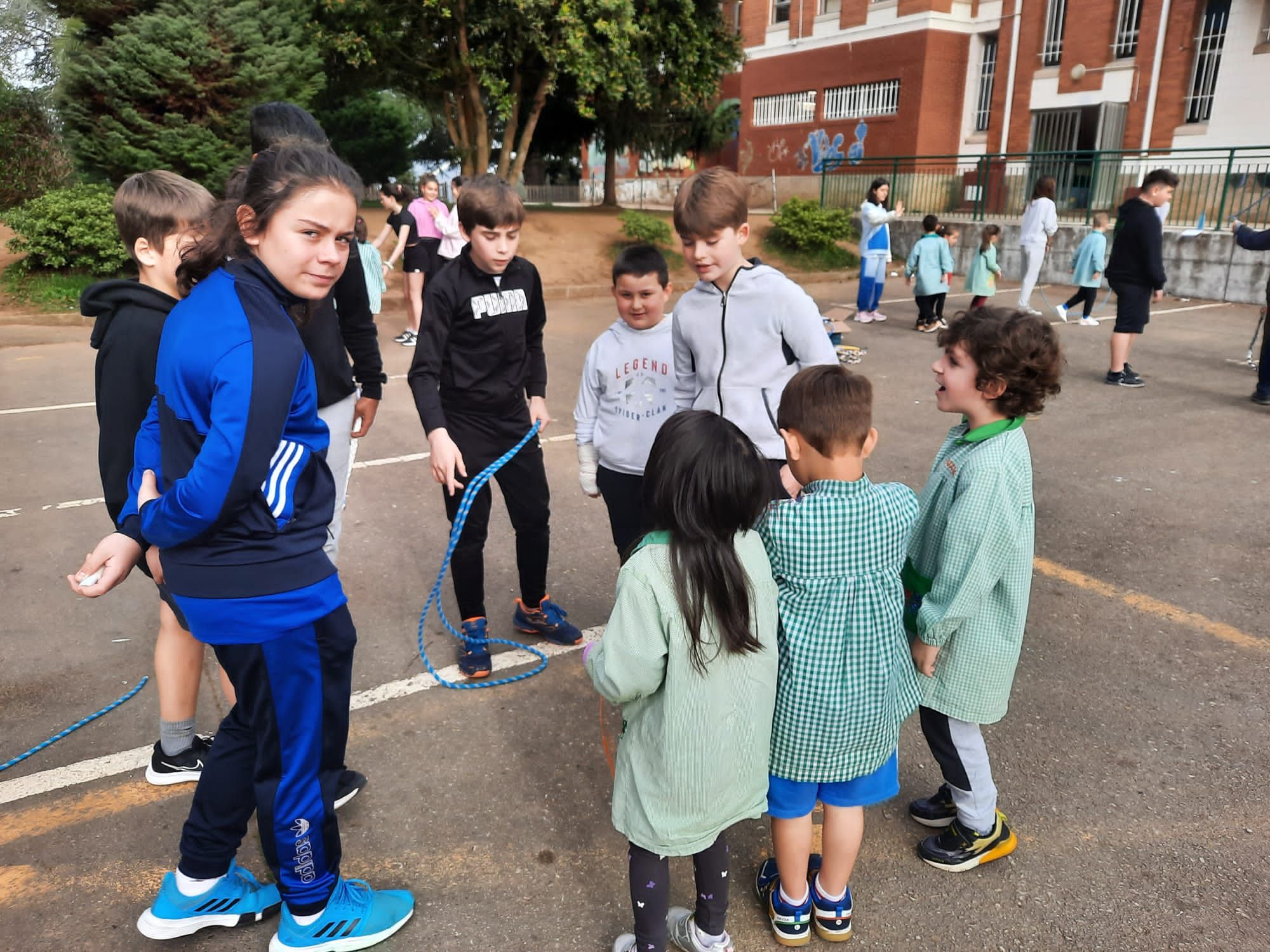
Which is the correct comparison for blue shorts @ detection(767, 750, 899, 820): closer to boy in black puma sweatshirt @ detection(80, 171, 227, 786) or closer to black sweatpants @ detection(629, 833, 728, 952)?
black sweatpants @ detection(629, 833, 728, 952)

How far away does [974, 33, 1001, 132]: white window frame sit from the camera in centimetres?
2602

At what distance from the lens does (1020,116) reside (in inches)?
979

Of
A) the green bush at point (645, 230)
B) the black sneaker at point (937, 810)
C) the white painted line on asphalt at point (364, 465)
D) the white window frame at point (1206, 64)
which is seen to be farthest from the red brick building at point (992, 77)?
the black sneaker at point (937, 810)

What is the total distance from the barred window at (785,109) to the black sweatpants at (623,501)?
29.2 m

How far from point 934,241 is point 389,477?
8.02 meters

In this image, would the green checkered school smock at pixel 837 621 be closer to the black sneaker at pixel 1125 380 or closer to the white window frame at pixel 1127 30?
the black sneaker at pixel 1125 380

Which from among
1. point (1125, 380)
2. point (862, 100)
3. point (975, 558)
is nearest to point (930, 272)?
point (1125, 380)

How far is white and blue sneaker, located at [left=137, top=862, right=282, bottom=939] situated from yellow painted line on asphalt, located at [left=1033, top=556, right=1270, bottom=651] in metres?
3.81

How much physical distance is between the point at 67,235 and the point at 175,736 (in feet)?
39.9

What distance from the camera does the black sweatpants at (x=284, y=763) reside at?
2039 mm

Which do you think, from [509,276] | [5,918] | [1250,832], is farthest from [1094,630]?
[5,918]

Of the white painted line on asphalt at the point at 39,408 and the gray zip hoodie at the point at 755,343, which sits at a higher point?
the gray zip hoodie at the point at 755,343

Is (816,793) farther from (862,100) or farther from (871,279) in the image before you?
(862,100)

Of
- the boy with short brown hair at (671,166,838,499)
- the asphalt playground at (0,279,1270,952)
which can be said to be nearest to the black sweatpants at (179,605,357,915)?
the asphalt playground at (0,279,1270,952)
